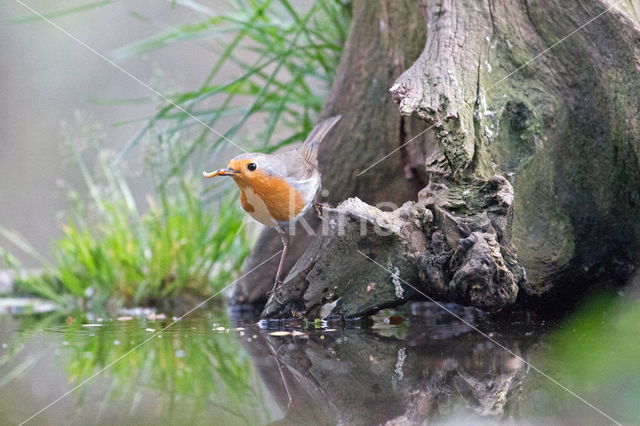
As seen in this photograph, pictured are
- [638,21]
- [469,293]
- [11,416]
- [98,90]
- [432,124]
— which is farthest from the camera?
[98,90]

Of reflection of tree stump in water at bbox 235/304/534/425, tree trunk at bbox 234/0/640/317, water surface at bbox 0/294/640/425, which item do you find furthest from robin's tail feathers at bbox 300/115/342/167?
reflection of tree stump in water at bbox 235/304/534/425

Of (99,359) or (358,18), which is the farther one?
(358,18)

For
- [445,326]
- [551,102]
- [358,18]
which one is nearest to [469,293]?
[445,326]

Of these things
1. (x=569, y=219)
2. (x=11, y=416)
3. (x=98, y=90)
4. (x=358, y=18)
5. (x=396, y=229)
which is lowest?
(x=569, y=219)

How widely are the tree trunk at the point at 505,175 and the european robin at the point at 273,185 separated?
300 millimetres

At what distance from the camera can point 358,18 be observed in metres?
3.86

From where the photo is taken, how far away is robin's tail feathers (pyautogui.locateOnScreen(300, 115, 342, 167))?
337 centimetres

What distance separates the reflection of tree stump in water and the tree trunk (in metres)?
0.20

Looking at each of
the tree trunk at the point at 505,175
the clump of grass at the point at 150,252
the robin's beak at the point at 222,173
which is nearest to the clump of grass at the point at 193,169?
the clump of grass at the point at 150,252

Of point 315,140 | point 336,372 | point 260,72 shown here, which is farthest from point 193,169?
point 336,372

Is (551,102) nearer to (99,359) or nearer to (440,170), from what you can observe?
(440,170)

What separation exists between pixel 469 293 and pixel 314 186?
1.09m

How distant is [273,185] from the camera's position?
2.96 m

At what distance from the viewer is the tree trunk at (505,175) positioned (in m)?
2.52
